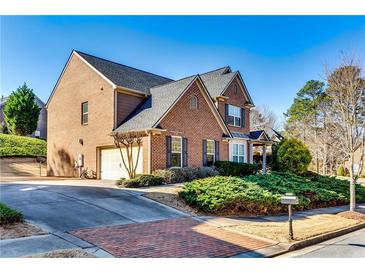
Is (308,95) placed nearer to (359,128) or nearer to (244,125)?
(244,125)

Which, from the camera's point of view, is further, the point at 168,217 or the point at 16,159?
the point at 16,159

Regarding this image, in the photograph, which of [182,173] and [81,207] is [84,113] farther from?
[81,207]

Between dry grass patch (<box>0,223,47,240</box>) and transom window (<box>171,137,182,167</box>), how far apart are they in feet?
32.1

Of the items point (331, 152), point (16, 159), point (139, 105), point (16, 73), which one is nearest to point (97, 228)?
point (16, 73)

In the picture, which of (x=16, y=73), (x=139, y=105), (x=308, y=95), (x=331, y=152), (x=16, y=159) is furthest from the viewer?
(x=331, y=152)

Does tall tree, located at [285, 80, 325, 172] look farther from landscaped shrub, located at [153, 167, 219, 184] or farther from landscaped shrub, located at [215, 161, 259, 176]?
landscaped shrub, located at [153, 167, 219, 184]

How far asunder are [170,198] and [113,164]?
7275 mm

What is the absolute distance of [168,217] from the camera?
9.09 metres

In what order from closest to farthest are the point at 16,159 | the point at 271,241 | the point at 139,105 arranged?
1. the point at 271,241
2. the point at 139,105
3. the point at 16,159

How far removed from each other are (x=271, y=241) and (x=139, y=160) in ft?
32.3

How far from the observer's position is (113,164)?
1756 cm

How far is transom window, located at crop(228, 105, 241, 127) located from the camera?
887 inches

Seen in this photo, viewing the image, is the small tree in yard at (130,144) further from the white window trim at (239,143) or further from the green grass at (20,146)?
the green grass at (20,146)

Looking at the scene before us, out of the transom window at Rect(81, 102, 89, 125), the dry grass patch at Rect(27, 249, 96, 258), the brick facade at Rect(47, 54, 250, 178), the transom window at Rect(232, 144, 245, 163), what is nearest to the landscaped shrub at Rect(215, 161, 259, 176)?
the brick facade at Rect(47, 54, 250, 178)
